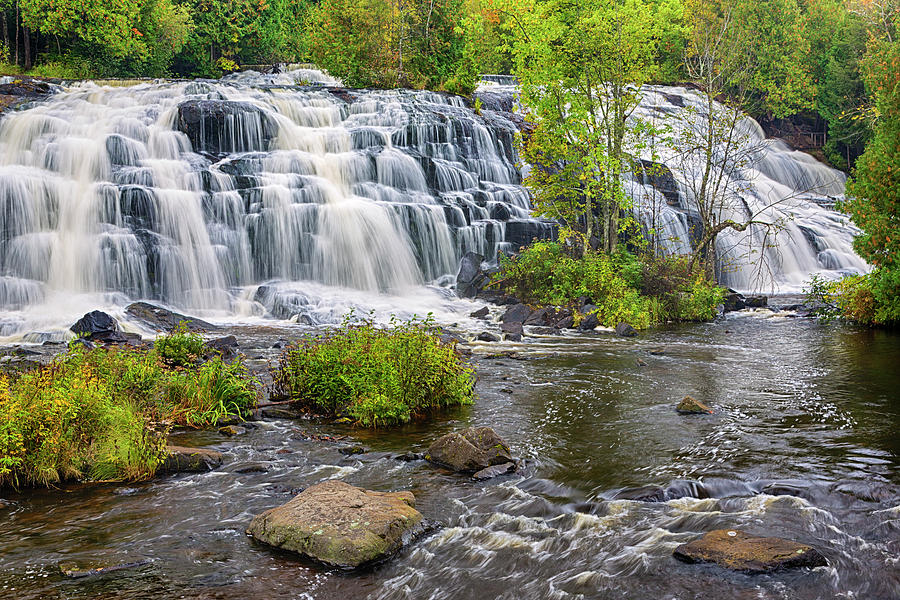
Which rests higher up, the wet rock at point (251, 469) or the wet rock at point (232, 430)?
the wet rock at point (232, 430)

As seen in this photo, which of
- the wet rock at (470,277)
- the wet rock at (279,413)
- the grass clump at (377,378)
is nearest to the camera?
the grass clump at (377,378)

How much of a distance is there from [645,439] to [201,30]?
154 feet

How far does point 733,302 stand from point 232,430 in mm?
19263

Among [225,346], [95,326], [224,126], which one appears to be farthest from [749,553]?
[224,126]

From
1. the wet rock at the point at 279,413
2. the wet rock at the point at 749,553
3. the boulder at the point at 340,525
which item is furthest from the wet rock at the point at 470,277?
the wet rock at the point at 749,553

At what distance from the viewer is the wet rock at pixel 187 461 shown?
24.7 feet

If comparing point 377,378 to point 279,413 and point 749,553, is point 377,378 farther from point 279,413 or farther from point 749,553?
point 749,553

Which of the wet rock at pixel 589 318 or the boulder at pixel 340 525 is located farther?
the wet rock at pixel 589 318

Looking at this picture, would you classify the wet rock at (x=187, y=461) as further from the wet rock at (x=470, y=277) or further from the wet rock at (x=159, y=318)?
the wet rock at (x=470, y=277)

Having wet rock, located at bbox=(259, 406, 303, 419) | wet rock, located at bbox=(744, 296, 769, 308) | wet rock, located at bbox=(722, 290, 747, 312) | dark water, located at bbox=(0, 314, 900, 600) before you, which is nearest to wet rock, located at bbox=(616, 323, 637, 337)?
wet rock, located at bbox=(722, 290, 747, 312)

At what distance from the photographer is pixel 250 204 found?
23.1 metres

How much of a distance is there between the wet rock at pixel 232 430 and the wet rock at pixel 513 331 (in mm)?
9011

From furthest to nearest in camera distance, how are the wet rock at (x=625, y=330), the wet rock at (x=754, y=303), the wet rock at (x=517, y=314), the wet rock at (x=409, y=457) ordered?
the wet rock at (x=754, y=303), the wet rock at (x=517, y=314), the wet rock at (x=625, y=330), the wet rock at (x=409, y=457)

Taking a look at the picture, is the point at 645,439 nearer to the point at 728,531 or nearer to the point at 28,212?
the point at 728,531
